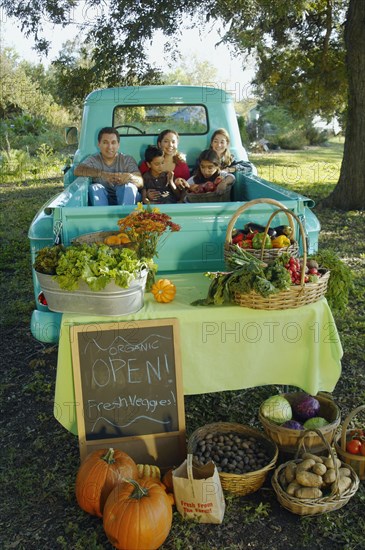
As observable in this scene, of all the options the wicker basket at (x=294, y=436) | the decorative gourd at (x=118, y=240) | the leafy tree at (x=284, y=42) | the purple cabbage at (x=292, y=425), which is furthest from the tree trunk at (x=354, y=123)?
the decorative gourd at (x=118, y=240)

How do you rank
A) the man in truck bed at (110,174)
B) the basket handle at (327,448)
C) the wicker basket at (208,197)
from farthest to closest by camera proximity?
the man in truck bed at (110,174), the wicker basket at (208,197), the basket handle at (327,448)

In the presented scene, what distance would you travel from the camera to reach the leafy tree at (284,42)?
9.88 metres

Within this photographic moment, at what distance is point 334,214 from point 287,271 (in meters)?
7.67

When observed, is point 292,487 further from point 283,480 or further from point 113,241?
point 113,241

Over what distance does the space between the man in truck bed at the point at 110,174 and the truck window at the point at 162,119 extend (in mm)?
Result: 912

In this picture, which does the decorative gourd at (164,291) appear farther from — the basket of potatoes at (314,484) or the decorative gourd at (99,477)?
the basket of potatoes at (314,484)

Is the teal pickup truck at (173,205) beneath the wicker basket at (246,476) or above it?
above

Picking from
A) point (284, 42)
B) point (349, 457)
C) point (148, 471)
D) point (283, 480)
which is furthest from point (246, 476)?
point (284, 42)

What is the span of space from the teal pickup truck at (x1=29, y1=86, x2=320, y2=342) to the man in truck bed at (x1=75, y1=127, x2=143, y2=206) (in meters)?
0.13

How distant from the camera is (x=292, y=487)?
298 centimetres

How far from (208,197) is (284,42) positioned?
765cm

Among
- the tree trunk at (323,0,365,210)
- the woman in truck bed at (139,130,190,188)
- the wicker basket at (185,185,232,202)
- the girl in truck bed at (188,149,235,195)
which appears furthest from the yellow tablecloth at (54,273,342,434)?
the tree trunk at (323,0,365,210)

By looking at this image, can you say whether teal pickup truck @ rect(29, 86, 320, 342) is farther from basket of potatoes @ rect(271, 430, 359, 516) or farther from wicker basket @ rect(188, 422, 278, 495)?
basket of potatoes @ rect(271, 430, 359, 516)

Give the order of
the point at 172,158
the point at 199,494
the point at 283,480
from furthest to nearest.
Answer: the point at 172,158 < the point at 283,480 < the point at 199,494
